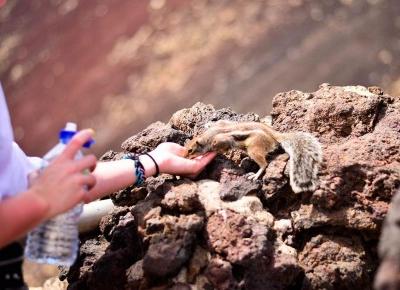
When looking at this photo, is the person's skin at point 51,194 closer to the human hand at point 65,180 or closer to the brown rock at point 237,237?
the human hand at point 65,180

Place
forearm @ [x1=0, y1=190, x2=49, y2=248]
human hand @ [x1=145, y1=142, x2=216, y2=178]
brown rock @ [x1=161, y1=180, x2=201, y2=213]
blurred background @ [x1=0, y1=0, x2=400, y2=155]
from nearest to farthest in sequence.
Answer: forearm @ [x1=0, y1=190, x2=49, y2=248]
brown rock @ [x1=161, y1=180, x2=201, y2=213]
human hand @ [x1=145, y1=142, x2=216, y2=178]
blurred background @ [x1=0, y1=0, x2=400, y2=155]

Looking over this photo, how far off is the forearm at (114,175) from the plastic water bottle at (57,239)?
19 centimetres

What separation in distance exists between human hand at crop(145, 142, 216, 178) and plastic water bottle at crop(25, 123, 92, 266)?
16.3 inches

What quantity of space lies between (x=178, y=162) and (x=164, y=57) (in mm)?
2890

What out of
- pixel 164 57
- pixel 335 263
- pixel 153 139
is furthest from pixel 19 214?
pixel 164 57

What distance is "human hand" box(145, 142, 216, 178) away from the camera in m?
1.93

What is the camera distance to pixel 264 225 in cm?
178

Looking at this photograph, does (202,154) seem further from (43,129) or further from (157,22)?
(157,22)

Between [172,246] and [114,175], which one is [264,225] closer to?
[172,246]

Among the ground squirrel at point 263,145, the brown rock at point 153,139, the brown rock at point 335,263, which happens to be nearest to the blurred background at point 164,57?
the brown rock at point 153,139

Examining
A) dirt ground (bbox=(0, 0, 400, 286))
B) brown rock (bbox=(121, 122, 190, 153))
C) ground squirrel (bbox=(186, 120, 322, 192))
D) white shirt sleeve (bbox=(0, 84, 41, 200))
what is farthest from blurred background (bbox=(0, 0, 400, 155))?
white shirt sleeve (bbox=(0, 84, 41, 200))

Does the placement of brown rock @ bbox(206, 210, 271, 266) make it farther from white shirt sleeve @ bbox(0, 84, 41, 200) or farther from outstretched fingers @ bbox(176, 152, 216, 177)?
white shirt sleeve @ bbox(0, 84, 41, 200)

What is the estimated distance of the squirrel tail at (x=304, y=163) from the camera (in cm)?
182

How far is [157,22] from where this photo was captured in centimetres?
475
